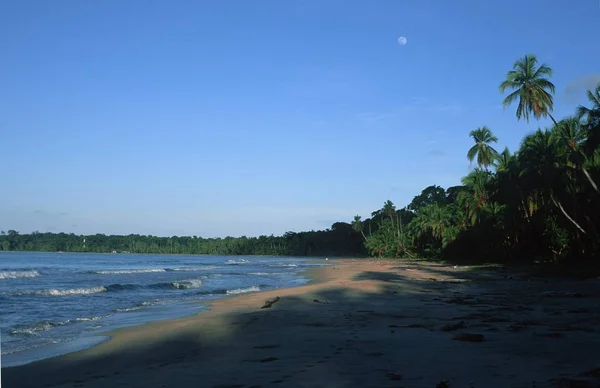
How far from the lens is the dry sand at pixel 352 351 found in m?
6.34

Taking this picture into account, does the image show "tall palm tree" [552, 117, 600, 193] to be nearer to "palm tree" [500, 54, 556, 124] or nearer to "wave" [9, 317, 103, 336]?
"palm tree" [500, 54, 556, 124]

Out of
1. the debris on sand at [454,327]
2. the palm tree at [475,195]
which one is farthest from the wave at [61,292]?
the palm tree at [475,195]

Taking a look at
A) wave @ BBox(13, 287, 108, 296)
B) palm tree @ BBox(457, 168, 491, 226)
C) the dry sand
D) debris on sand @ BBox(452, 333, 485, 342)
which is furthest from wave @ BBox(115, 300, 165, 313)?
palm tree @ BBox(457, 168, 491, 226)

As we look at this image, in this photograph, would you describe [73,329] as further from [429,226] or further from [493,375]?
[429,226]

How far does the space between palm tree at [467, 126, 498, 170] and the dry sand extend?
1982 inches

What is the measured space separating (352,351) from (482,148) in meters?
60.2

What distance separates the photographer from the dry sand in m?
6.34

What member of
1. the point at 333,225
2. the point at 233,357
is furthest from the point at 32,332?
the point at 333,225

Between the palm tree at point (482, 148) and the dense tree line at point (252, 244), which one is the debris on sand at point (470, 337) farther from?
the dense tree line at point (252, 244)

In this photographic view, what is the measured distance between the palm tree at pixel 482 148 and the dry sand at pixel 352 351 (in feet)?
165

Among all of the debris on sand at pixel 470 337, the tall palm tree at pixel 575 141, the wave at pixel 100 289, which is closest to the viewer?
the debris on sand at pixel 470 337

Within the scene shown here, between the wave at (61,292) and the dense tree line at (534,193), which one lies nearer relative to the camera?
the wave at (61,292)

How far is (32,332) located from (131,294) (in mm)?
12582

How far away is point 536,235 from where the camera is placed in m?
46.4
